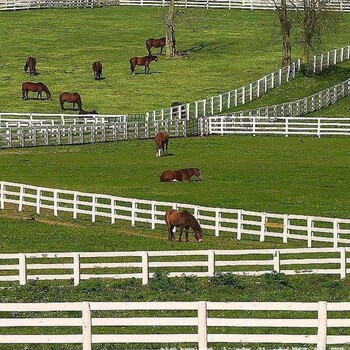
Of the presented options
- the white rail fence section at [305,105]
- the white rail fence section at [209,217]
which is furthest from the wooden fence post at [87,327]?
the white rail fence section at [305,105]

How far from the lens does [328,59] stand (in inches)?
3378

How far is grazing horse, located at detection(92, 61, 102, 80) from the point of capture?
8419cm

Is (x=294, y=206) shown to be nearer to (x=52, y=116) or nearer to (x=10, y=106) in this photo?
(x=52, y=116)

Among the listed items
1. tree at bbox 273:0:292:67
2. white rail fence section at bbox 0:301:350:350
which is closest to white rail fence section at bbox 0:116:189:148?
tree at bbox 273:0:292:67

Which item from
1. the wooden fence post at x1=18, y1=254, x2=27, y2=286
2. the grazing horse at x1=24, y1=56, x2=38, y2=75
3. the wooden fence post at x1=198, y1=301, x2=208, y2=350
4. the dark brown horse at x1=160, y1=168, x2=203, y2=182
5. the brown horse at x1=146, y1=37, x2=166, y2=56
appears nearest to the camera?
the wooden fence post at x1=198, y1=301, x2=208, y2=350

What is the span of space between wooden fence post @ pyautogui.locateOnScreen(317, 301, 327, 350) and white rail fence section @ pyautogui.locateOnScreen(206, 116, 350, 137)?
4989cm

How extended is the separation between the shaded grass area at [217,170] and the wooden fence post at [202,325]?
80.5 feet

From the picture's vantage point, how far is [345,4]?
108 m

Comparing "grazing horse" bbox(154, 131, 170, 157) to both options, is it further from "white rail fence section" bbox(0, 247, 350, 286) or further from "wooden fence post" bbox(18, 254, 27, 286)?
"wooden fence post" bbox(18, 254, 27, 286)

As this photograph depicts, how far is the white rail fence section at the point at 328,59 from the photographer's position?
84.2 m

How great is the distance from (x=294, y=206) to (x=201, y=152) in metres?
17.8

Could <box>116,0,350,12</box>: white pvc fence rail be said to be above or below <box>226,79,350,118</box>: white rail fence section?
above

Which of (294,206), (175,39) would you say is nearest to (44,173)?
(294,206)

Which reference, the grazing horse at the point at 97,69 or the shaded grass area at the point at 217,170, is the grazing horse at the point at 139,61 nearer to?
the grazing horse at the point at 97,69
